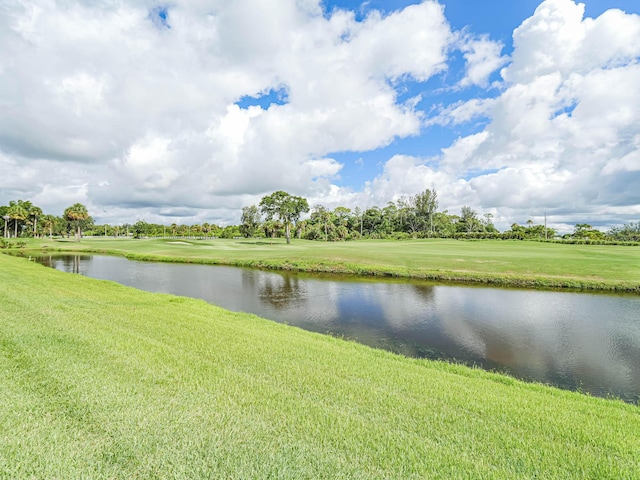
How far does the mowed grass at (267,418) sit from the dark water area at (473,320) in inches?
151

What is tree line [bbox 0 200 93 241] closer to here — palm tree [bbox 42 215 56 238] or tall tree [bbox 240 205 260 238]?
palm tree [bbox 42 215 56 238]

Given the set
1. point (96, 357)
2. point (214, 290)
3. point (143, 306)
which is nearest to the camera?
point (96, 357)

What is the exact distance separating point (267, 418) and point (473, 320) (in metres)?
13.1

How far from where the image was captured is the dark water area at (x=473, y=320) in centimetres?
974

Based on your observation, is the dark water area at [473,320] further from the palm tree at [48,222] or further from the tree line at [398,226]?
the palm tree at [48,222]

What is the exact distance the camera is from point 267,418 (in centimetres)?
392

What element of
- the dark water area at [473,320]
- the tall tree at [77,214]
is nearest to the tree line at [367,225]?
the tall tree at [77,214]

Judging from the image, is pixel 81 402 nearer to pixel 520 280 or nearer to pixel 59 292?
pixel 59 292

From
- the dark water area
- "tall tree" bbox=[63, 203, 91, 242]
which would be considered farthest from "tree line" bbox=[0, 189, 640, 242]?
the dark water area

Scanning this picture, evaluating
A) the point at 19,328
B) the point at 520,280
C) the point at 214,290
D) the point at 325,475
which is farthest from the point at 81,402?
the point at 520,280

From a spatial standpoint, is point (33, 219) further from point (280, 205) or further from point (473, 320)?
point (473, 320)

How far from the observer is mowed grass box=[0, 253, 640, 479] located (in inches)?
122

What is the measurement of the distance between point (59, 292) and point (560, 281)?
29.0 meters

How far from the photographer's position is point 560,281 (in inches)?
877
